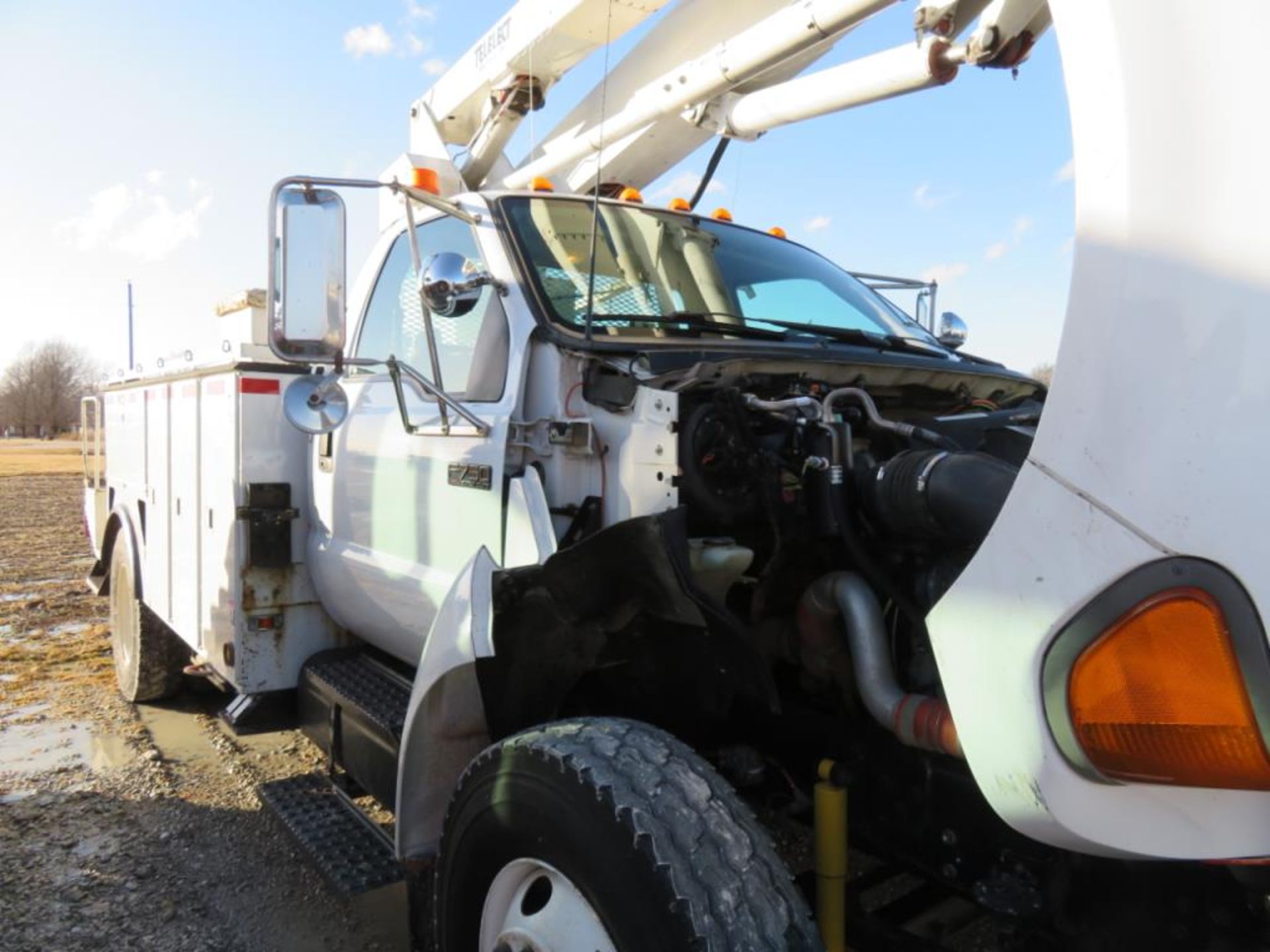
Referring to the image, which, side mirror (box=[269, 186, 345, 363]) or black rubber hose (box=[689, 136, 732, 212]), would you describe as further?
black rubber hose (box=[689, 136, 732, 212])

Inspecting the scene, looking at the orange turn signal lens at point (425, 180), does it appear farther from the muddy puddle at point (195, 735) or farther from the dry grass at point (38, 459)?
the dry grass at point (38, 459)

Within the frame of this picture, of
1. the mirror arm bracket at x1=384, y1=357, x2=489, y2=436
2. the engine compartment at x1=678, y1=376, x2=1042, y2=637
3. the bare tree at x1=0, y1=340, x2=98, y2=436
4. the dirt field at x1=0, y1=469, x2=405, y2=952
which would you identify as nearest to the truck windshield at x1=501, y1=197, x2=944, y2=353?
the mirror arm bracket at x1=384, y1=357, x2=489, y2=436

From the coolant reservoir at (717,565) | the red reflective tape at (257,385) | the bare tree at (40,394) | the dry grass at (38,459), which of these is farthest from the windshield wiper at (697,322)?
the bare tree at (40,394)

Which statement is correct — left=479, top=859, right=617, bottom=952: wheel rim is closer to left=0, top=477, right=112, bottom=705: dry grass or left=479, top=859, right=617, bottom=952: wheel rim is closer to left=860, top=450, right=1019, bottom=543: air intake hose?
left=860, top=450, right=1019, bottom=543: air intake hose

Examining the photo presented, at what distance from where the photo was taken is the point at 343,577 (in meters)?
3.77

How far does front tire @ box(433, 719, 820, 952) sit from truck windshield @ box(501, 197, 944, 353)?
1.24 metres

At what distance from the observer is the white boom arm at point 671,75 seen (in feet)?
9.74

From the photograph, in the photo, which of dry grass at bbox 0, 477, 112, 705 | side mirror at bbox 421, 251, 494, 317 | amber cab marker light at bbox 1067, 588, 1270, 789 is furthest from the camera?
dry grass at bbox 0, 477, 112, 705

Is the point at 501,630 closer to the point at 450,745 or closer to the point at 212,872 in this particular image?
the point at 450,745

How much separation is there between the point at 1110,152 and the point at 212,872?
155 inches

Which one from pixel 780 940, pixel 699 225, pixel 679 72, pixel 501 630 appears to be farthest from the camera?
pixel 679 72

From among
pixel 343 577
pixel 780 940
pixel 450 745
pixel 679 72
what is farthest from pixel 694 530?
pixel 679 72

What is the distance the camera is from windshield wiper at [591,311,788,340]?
9.36 feet

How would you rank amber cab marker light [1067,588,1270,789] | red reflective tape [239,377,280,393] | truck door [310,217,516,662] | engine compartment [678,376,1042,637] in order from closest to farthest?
amber cab marker light [1067,588,1270,789]
engine compartment [678,376,1042,637]
truck door [310,217,516,662]
red reflective tape [239,377,280,393]
